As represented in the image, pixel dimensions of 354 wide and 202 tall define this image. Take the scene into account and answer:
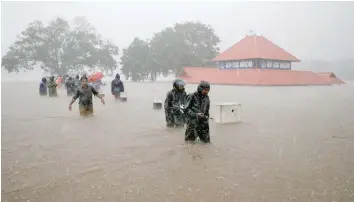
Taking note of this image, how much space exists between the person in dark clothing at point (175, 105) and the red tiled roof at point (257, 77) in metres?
25.2

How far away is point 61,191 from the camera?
3.80 m

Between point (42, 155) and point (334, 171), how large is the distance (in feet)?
15.4

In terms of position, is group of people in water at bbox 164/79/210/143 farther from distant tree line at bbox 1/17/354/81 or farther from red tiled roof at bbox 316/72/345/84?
distant tree line at bbox 1/17/354/81

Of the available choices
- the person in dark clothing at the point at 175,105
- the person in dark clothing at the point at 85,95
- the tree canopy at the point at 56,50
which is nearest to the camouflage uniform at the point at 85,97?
the person in dark clothing at the point at 85,95

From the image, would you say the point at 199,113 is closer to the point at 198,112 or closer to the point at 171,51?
the point at 198,112

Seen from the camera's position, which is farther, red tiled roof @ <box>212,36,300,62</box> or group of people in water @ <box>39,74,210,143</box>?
red tiled roof @ <box>212,36,300,62</box>

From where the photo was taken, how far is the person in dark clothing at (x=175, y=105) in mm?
8484

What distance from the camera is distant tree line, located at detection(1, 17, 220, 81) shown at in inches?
2012

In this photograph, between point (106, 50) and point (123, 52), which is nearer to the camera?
point (123, 52)

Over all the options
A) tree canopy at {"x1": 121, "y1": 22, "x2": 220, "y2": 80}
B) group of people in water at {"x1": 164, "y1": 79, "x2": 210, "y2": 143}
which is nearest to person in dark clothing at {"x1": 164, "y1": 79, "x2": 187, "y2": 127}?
group of people in water at {"x1": 164, "y1": 79, "x2": 210, "y2": 143}

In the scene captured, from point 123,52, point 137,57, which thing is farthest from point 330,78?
point 123,52

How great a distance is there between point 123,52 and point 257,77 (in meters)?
27.5

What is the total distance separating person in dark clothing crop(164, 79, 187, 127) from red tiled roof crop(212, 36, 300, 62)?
96.3 feet

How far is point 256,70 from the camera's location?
114 ft
